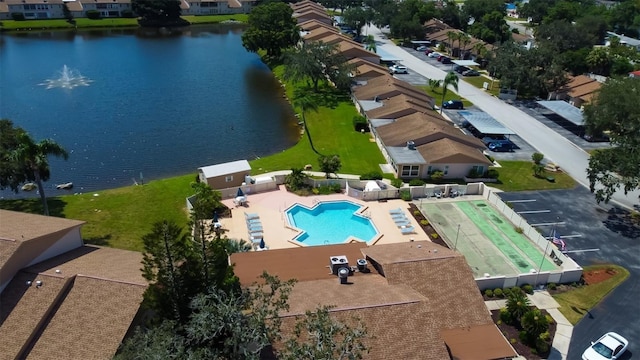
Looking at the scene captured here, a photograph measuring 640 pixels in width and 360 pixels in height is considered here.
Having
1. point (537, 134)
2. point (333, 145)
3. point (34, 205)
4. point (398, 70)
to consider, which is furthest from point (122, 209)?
point (398, 70)

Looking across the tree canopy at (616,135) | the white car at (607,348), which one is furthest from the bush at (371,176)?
the white car at (607,348)

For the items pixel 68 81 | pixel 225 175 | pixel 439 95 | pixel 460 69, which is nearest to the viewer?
pixel 225 175

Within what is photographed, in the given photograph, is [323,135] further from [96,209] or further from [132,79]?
[132,79]

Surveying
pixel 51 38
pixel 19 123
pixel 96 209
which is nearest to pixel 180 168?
pixel 96 209

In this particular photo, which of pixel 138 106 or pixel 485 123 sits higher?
pixel 485 123

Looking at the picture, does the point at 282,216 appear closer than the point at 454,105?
Yes

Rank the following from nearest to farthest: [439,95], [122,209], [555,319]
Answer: [555,319] → [122,209] → [439,95]

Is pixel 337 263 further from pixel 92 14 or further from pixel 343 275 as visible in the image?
pixel 92 14
